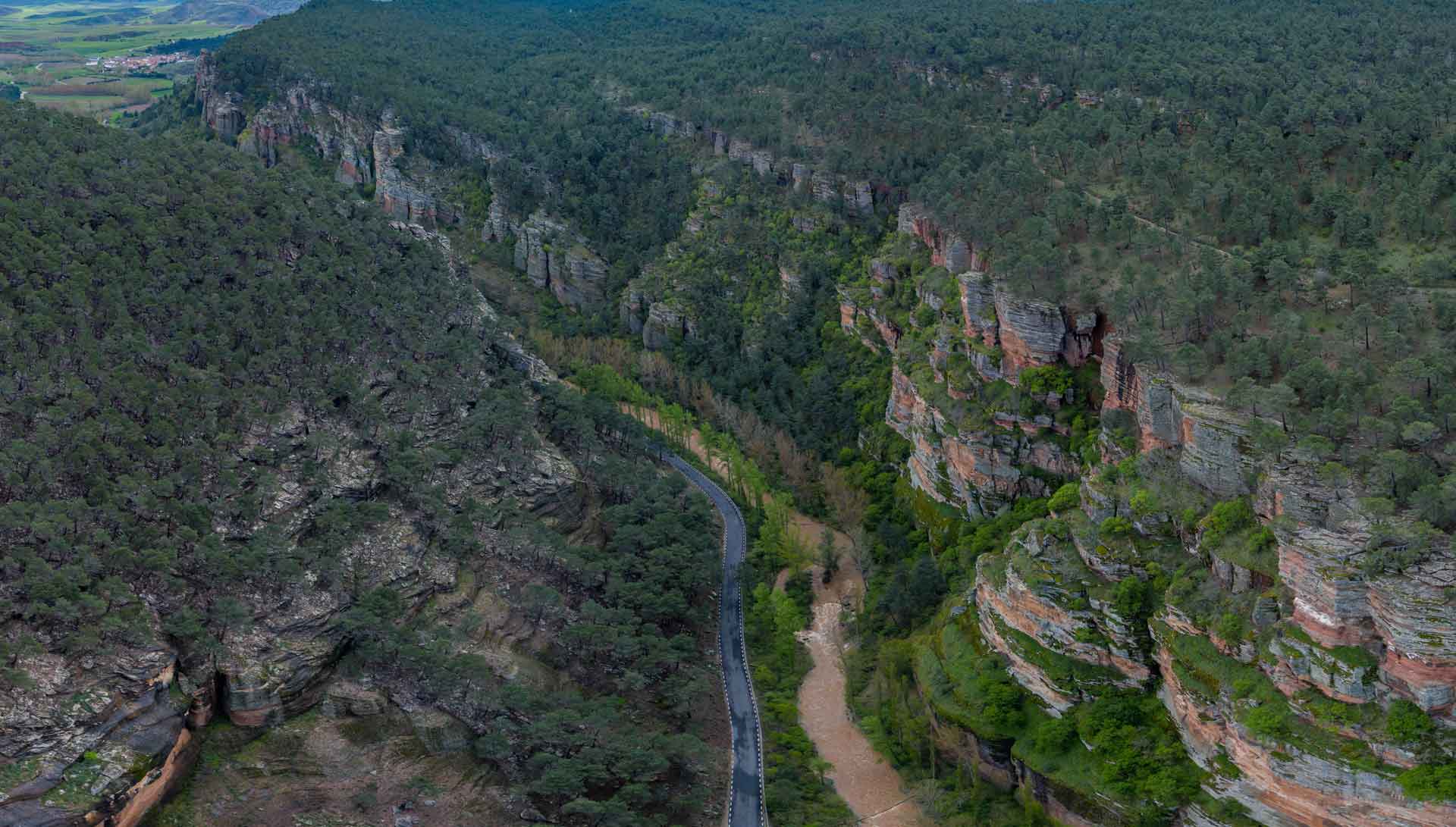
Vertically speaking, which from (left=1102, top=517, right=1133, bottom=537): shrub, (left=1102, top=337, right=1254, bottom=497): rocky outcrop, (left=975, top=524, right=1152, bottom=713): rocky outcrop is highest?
(left=1102, top=337, right=1254, bottom=497): rocky outcrop

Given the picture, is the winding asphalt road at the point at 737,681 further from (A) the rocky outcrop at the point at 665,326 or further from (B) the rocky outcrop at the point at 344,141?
(B) the rocky outcrop at the point at 344,141

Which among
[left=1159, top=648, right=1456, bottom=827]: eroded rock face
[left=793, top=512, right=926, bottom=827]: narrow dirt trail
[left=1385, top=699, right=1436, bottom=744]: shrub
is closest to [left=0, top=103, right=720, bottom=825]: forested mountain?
[left=793, top=512, right=926, bottom=827]: narrow dirt trail

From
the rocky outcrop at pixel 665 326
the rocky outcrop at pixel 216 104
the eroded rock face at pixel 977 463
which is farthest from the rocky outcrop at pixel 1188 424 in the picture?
the rocky outcrop at pixel 216 104

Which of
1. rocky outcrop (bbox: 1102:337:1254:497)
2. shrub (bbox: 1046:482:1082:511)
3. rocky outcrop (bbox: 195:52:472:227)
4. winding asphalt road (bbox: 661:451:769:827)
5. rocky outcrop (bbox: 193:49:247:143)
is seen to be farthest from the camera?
rocky outcrop (bbox: 193:49:247:143)

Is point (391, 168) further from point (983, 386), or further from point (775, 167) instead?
point (983, 386)

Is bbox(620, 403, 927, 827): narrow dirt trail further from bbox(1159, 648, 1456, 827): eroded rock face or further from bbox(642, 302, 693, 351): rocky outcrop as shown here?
bbox(642, 302, 693, 351): rocky outcrop

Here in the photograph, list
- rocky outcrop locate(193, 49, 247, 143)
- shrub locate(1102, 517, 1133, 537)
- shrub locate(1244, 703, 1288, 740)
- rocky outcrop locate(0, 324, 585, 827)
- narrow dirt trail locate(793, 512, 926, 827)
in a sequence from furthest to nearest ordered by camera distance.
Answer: rocky outcrop locate(193, 49, 247, 143) < narrow dirt trail locate(793, 512, 926, 827) < shrub locate(1102, 517, 1133, 537) < rocky outcrop locate(0, 324, 585, 827) < shrub locate(1244, 703, 1288, 740)

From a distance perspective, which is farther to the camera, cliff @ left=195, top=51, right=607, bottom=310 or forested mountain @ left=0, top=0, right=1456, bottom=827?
cliff @ left=195, top=51, right=607, bottom=310
